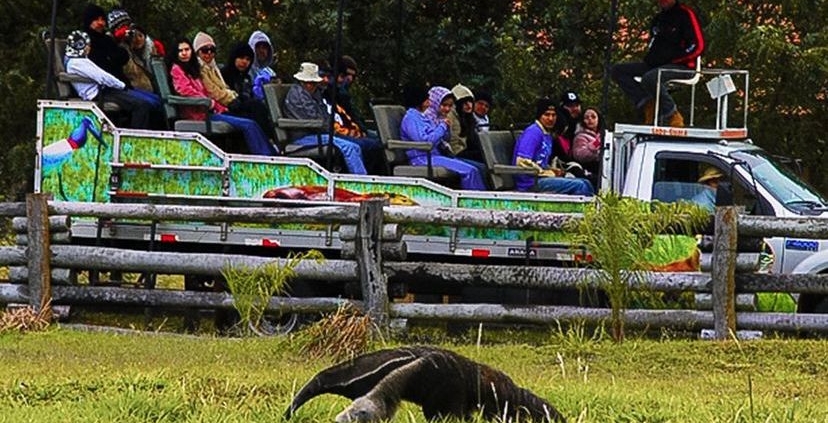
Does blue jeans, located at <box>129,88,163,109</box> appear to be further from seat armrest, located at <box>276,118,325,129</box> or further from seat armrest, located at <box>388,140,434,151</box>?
seat armrest, located at <box>388,140,434,151</box>

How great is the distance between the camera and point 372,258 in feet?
45.5

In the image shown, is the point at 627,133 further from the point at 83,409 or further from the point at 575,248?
the point at 83,409

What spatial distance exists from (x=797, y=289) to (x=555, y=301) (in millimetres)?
2274

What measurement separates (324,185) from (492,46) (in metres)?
7.73

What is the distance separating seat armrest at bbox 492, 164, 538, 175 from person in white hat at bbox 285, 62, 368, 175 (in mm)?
1238

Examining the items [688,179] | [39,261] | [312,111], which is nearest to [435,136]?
[312,111]

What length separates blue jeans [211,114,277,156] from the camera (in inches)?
600

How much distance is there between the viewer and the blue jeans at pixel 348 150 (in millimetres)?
15086

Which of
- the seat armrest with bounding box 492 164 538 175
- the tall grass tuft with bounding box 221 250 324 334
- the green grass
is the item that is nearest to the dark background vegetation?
the seat armrest with bounding box 492 164 538 175

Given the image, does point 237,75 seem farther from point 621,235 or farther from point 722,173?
point 621,235

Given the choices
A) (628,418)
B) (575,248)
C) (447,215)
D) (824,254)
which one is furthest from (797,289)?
(628,418)

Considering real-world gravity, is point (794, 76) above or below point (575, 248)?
above

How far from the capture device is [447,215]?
1389 centimetres

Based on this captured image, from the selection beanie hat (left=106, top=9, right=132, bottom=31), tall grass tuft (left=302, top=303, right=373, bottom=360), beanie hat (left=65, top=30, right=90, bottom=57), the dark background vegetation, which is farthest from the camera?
the dark background vegetation
